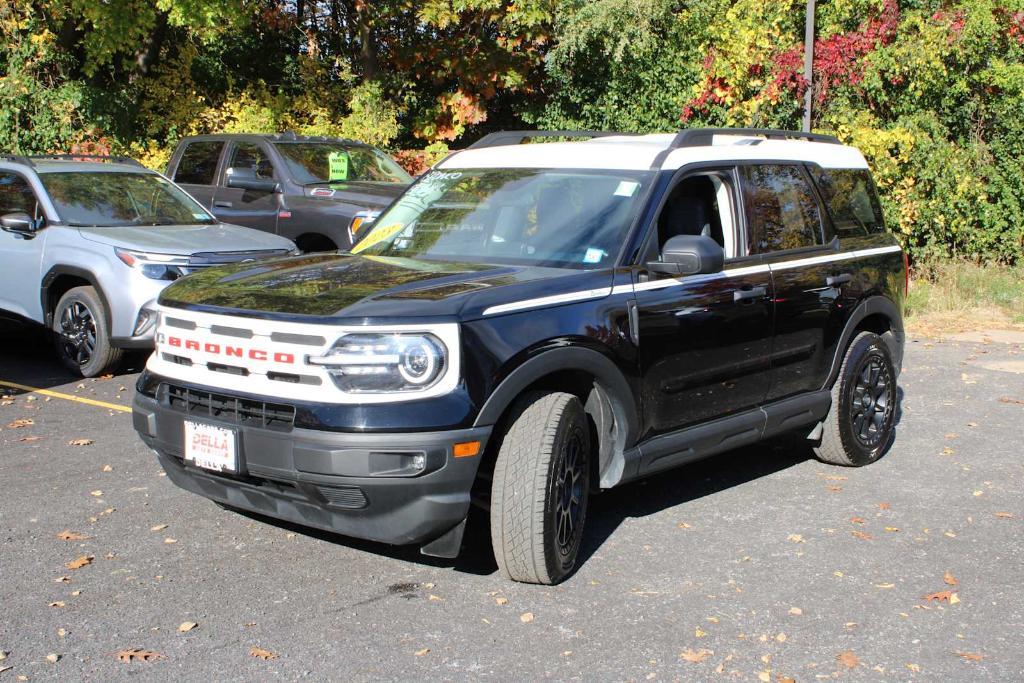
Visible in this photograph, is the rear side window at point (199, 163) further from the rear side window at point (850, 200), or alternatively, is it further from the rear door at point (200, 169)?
the rear side window at point (850, 200)

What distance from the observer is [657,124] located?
56.7 feet

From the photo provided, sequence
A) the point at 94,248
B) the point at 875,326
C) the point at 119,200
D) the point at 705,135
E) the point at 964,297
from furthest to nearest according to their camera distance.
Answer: the point at 964,297
the point at 119,200
the point at 94,248
the point at 875,326
the point at 705,135

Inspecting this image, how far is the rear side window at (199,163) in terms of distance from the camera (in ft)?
42.3

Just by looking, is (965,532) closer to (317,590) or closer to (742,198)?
(742,198)

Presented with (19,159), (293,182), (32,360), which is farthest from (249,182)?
(32,360)

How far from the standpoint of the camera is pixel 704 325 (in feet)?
18.3

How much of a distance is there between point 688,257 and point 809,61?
10.7 meters

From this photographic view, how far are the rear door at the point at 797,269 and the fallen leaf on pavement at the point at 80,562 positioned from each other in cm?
342

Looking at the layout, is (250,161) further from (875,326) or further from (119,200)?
(875,326)

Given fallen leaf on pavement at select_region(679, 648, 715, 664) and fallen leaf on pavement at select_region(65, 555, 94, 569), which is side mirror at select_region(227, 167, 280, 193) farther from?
fallen leaf on pavement at select_region(679, 648, 715, 664)

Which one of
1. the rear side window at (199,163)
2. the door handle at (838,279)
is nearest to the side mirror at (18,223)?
the rear side window at (199,163)

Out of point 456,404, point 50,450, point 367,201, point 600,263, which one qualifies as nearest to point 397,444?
point 456,404

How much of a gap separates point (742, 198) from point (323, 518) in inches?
110

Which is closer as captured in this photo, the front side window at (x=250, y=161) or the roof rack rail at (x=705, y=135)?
the roof rack rail at (x=705, y=135)
